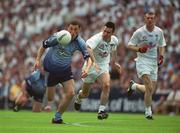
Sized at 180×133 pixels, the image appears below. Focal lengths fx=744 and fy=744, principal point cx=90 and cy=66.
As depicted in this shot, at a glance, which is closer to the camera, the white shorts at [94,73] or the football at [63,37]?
the football at [63,37]

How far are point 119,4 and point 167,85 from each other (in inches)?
284

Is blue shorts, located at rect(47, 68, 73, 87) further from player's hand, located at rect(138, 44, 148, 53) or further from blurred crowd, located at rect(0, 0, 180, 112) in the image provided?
blurred crowd, located at rect(0, 0, 180, 112)

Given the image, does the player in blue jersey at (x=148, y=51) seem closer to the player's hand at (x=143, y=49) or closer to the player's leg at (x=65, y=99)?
the player's hand at (x=143, y=49)

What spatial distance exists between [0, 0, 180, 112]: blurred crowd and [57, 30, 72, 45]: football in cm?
1095

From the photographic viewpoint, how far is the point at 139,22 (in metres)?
31.7

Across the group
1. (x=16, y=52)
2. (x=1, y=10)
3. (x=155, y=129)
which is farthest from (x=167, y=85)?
(x=1, y=10)

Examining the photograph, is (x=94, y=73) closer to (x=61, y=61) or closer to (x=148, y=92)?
(x=148, y=92)

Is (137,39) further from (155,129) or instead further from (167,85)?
(167,85)

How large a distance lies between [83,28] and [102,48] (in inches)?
585

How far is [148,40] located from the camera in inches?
792

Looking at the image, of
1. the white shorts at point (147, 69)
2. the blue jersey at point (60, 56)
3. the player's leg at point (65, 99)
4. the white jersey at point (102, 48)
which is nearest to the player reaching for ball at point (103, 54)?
the white jersey at point (102, 48)

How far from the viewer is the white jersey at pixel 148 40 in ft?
66.0

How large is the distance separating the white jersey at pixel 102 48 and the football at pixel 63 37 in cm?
260

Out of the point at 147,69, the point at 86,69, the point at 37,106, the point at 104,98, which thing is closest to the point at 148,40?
the point at 147,69
